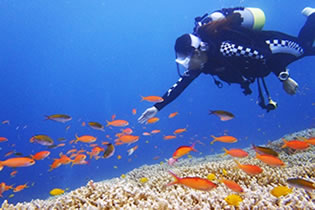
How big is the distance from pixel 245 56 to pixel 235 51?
0.84 feet

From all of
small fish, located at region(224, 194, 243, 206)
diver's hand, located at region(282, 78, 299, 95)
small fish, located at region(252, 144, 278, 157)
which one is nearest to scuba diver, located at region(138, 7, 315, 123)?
diver's hand, located at region(282, 78, 299, 95)

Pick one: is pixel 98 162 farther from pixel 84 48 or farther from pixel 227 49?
pixel 227 49

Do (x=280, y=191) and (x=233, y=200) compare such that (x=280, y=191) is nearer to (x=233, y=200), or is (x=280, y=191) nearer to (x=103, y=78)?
(x=233, y=200)

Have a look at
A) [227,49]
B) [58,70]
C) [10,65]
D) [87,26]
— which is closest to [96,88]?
[58,70]

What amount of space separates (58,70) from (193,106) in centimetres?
6235

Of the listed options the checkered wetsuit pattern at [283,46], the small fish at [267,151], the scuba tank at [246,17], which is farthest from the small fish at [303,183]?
the scuba tank at [246,17]

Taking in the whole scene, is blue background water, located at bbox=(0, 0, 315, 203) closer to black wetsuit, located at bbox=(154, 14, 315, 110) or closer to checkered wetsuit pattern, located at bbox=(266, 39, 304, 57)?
black wetsuit, located at bbox=(154, 14, 315, 110)

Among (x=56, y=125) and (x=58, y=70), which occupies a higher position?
(x=58, y=70)

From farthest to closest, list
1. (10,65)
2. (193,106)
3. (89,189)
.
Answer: (193,106) → (10,65) → (89,189)

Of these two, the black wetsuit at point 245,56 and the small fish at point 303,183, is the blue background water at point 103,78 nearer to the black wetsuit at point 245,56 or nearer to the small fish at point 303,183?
the black wetsuit at point 245,56

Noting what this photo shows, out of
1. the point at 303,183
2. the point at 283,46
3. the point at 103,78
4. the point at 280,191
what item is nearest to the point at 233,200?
the point at 280,191

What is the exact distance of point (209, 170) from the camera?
468 centimetres

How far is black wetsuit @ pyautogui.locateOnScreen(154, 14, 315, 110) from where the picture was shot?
4844mm

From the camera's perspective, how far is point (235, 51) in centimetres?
480
